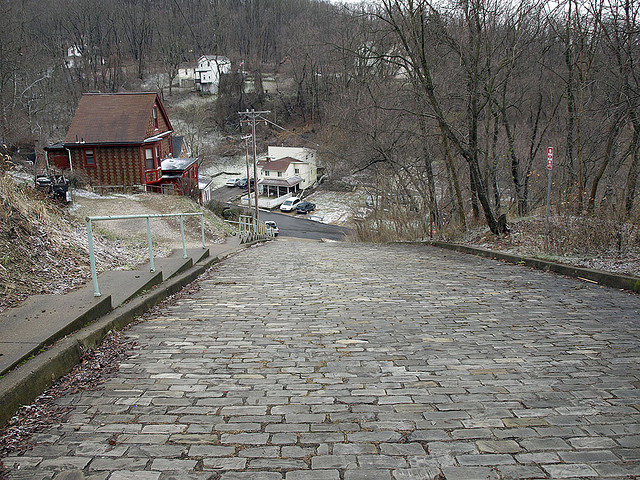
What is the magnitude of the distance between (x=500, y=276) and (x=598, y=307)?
2835mm

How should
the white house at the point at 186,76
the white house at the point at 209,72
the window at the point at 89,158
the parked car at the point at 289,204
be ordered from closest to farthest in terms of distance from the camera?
the window at the point at 89,158 < the parked car at the point at 289,204 < the white house at the point at 209,72 < the white house at the point at 186,76

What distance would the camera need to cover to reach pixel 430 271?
1045 centimetres

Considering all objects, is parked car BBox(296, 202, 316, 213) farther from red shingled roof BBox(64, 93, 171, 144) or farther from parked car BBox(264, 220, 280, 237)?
red shingled roof BBox(64, 93, 171, 144)

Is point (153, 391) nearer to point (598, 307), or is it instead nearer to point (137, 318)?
point (137, 318)

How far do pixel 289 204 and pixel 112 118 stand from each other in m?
23.2

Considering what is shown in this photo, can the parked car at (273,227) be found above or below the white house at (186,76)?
below

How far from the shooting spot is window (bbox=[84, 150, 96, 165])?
31.9 m

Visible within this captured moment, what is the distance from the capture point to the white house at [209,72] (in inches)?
3597

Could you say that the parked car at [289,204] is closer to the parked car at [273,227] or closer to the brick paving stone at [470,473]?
the parked car at [273,227]

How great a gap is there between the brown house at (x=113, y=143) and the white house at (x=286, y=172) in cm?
2486

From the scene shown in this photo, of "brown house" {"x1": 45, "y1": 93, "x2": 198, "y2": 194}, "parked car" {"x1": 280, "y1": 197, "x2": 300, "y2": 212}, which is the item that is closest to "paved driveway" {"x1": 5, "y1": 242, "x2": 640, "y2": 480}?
"brown house" {"x1": 45, "y1": 93, "x2": 198, "y2": 194}

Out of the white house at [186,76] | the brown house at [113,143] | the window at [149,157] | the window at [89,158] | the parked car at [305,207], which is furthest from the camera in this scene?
the white house at [186,76]

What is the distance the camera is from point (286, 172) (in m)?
58.8

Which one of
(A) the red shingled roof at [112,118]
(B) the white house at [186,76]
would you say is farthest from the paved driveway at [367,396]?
(B) the white house at [186,76]
